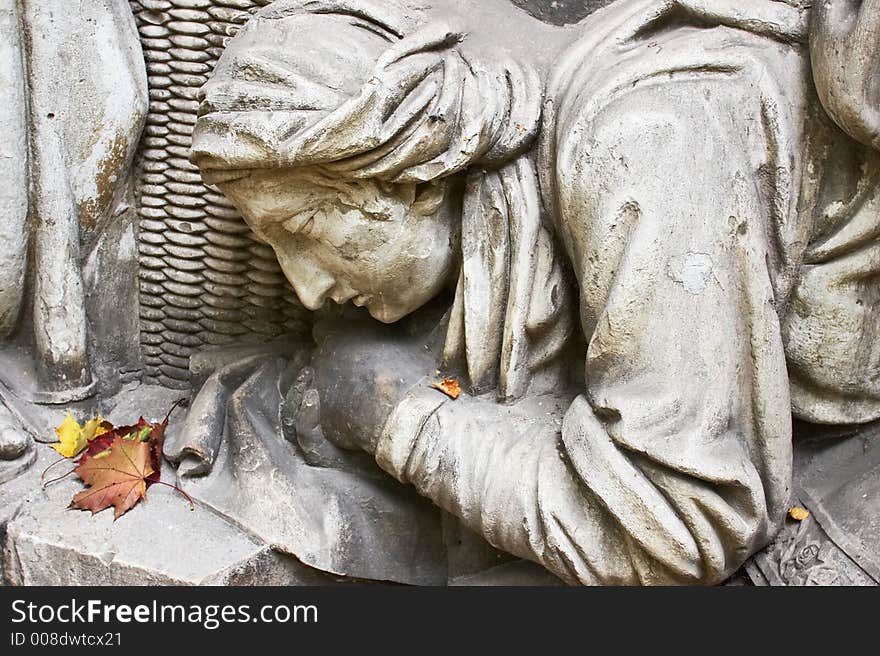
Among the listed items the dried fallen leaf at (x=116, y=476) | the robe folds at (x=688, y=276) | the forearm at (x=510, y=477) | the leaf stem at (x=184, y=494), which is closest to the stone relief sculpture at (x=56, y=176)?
the dried fallen leaf at (x=116, y=476)

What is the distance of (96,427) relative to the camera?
2.36 meters

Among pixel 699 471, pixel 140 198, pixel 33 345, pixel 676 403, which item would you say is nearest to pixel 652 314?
pixel 676 403

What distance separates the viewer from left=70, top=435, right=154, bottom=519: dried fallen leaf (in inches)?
85.9

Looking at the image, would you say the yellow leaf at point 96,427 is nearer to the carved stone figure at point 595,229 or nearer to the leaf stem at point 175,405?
the leaf stem at point 175,405

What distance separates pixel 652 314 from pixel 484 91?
0.45 metres

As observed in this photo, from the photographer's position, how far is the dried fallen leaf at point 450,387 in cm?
202

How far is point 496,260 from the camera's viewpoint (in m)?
1.92

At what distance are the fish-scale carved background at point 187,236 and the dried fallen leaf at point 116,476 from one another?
28 centimetres

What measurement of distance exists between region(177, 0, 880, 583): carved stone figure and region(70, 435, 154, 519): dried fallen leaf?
1.72 feet

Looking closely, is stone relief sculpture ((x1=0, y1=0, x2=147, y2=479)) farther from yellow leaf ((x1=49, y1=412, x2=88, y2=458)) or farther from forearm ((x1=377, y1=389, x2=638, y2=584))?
forearm ((x1=377, y1=389, x2=638, y2=584))

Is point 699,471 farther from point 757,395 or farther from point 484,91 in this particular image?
point 484,91

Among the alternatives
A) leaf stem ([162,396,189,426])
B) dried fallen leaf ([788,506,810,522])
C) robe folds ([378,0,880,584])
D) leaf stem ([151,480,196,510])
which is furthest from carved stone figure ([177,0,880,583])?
leaf stem ([162,396,189,426])

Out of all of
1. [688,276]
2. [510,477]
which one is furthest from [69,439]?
[688,276]

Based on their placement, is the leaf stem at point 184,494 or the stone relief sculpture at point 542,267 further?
the leaf stem at point 184,494
